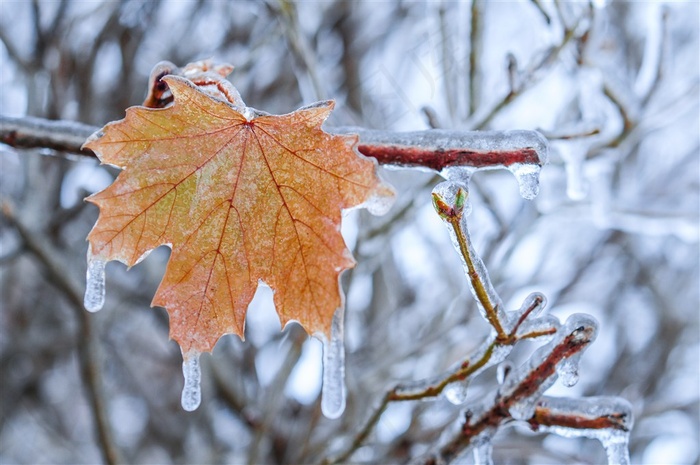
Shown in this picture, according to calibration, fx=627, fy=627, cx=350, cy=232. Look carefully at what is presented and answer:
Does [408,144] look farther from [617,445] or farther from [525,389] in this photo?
[617,445]

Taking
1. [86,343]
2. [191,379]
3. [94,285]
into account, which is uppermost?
[86,343]

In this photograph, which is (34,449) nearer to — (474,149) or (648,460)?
(648,460)

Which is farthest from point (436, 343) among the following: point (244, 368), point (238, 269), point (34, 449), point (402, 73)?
point (34, 449)

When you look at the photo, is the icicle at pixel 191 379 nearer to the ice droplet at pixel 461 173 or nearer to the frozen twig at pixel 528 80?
the ice droplet at pixel 461 173

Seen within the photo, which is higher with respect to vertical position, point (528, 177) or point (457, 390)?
point (528, 177)

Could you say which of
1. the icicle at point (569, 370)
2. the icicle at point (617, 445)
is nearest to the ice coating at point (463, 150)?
the icicle at point (569, 370)

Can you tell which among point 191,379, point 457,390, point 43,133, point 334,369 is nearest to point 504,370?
point 457,390

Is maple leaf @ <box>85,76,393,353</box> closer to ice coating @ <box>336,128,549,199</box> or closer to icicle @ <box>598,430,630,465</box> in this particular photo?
ice coating @ <box>336,128,549,199</box>
